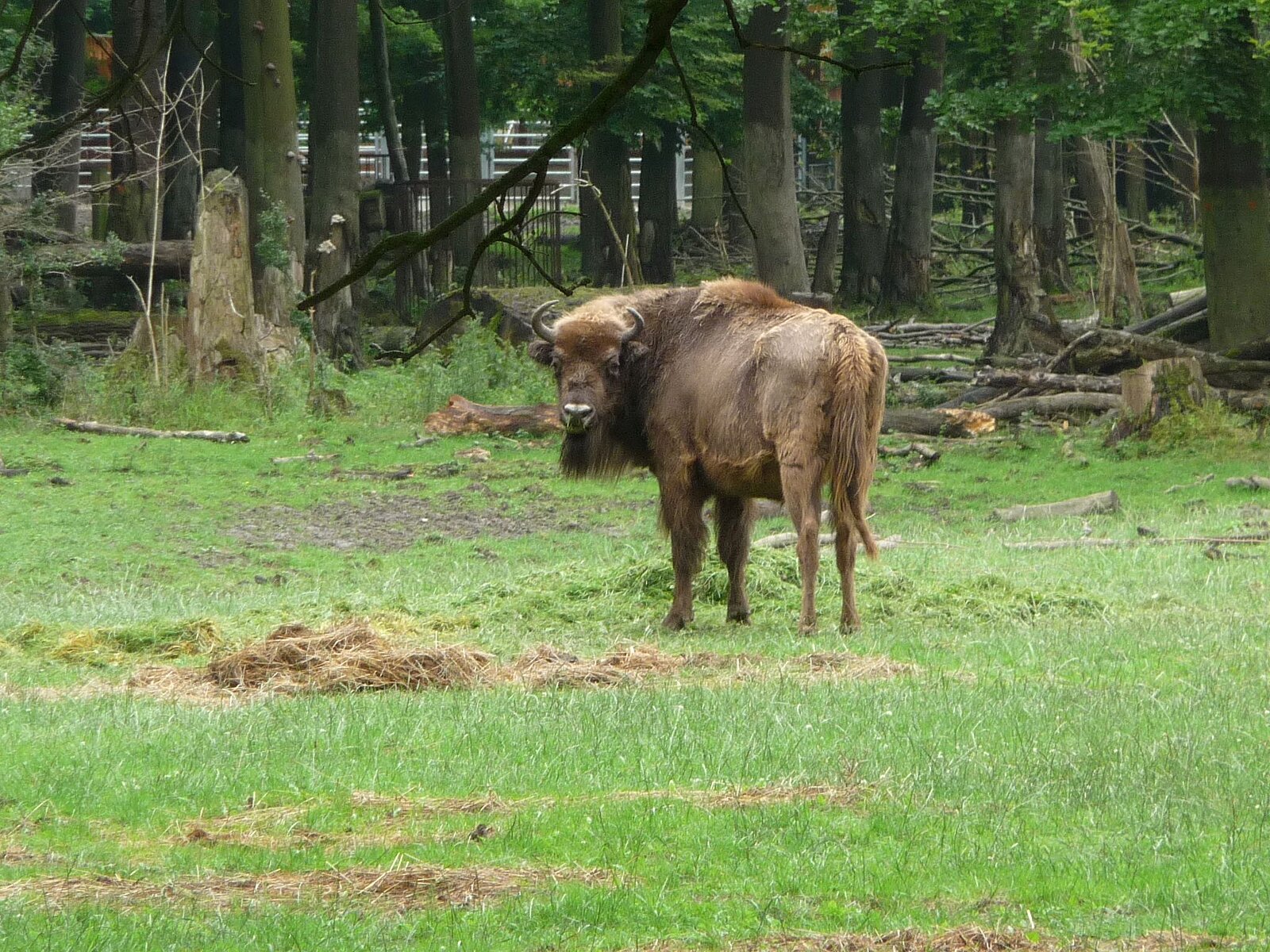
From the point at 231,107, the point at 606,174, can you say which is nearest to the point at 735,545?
the point at 606,174

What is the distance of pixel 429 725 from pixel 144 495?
10.5 meters

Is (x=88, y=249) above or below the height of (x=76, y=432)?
above

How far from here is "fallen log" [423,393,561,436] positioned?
2252 centimetres

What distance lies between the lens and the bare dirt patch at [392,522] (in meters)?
16.6

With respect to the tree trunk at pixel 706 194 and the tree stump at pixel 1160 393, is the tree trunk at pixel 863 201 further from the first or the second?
the tree stump at pixel 1160 393

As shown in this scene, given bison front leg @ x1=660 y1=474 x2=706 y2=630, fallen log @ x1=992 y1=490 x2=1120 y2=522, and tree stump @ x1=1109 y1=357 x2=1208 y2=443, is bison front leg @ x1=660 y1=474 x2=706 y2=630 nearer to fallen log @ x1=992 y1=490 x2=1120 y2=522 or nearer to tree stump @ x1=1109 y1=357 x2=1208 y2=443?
fallen log @ x1=992 y1=490 x2=1120 y2=522

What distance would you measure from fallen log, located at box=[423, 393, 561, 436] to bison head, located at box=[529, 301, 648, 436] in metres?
10.3

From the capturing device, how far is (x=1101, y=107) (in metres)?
21.1

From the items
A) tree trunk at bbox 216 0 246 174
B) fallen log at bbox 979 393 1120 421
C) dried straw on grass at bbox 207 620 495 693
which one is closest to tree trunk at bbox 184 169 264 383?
fallen log at bbox 979 393 1120 421

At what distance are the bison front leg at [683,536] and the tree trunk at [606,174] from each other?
20.6 m

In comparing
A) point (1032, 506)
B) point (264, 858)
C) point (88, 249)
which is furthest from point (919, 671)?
point (88, 249)

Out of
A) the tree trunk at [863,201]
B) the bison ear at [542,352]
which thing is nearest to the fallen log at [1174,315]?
the tree trunk at [863,201]

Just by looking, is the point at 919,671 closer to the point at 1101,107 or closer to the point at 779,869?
the point at 779,869

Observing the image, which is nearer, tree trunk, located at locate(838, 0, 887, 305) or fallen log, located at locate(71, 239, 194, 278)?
fallen log, located at locate(71, 239, 194, 278)
